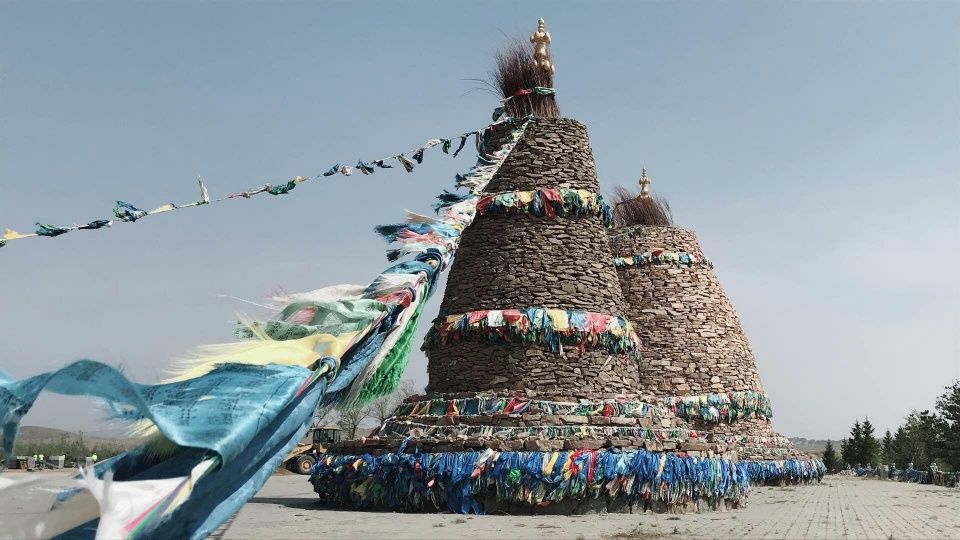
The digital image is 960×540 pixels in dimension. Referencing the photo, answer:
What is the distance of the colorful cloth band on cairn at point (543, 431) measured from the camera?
11688mm

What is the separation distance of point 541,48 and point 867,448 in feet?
148

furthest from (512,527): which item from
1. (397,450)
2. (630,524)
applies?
(397,450)

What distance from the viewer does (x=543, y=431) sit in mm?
11703

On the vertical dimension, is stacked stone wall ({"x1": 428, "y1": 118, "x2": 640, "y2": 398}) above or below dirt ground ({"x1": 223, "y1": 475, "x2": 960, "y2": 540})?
above

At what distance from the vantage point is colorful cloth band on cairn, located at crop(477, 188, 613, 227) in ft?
45.5

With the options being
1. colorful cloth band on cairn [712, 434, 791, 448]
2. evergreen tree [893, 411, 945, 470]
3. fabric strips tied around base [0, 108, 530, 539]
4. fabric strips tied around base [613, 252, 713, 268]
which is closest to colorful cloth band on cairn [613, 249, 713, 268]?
fabric strips tied around base [613, 252, 713, 268]

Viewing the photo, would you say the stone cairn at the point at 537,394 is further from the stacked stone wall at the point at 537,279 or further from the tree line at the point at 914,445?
the tree line at the point at 914,445

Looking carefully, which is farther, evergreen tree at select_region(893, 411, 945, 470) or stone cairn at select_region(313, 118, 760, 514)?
evergreen tree at select_region(893, 411, 945, 470)

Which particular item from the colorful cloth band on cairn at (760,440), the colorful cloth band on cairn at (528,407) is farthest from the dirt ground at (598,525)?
the colorful cloth band on cairn at (760,440)

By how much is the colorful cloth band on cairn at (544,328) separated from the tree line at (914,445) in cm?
3029

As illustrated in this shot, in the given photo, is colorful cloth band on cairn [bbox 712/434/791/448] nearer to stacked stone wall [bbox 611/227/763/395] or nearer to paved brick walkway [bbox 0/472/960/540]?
stacked stone wall [bbox 611/227/763/395]

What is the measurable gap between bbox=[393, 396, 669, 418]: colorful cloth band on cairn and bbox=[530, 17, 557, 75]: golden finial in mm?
6302

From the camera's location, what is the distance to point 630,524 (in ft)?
33.5

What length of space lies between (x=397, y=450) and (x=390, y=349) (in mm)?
4406
